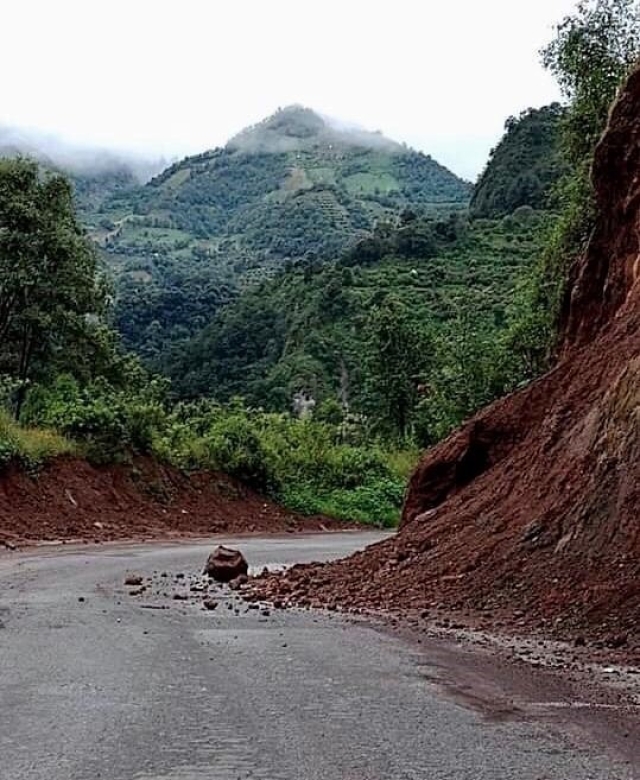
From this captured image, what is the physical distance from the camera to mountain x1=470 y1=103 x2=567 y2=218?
333 ft

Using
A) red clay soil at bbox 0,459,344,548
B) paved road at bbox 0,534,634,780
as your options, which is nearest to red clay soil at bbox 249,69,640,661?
paved road at bbox 0,534,634,780

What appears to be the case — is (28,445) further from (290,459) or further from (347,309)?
(347,309)

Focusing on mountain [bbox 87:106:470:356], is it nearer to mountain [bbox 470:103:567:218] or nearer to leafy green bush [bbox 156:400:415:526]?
mountain [bbox 470:103:567:218]

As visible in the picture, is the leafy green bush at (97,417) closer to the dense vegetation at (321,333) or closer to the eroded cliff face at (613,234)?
the dense vegetation at (321,333)

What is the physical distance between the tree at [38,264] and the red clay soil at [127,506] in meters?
3.92

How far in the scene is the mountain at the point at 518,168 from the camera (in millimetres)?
101500

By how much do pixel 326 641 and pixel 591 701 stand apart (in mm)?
3436

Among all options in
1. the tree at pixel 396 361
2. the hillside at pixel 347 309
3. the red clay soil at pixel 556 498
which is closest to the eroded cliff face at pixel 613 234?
the red clay soil at pixel 556 498

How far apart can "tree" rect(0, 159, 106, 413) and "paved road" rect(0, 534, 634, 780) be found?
24.2m

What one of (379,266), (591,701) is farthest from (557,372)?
(379,266)

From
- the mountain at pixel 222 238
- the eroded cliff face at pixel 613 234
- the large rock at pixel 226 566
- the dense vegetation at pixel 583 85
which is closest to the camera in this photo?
the large rock at pixel 226 566

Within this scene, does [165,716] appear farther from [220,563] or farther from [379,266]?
[379,266]

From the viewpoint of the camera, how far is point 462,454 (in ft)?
66.0

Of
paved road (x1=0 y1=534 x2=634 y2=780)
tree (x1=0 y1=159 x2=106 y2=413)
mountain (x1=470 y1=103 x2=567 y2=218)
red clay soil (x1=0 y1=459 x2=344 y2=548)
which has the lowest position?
red clay soil (x1=0 y1=459 x2=344 y2=548)
